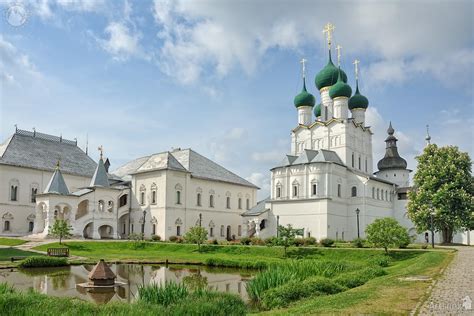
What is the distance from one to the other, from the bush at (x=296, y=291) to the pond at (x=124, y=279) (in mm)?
1858

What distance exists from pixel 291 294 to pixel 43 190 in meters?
39.9

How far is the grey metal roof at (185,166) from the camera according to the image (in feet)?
153

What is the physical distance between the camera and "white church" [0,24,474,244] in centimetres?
4425

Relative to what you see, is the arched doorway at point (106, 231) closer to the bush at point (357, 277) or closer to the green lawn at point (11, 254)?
the green lawn at point (11, 254)

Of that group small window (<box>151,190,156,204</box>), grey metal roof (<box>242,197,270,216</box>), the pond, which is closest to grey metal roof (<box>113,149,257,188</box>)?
small window (<box>151,190,156,204</box>)

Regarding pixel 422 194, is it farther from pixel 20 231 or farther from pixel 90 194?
pixel 20 231

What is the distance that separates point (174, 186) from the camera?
149ft

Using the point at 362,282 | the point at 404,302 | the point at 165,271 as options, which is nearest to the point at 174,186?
the point at 165,271

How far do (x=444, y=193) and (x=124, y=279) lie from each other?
91.6 feet

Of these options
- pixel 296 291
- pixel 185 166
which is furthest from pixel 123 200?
pixel 296 291

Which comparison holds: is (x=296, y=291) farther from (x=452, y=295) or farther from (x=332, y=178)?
(x=332, y=178)

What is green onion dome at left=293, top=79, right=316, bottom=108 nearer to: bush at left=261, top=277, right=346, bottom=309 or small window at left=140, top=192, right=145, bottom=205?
small window at left=140, top=192, right=145, bottom=205

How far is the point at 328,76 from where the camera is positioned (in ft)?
177

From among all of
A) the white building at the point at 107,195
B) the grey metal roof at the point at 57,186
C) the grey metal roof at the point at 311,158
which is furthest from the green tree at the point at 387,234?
the grey metal roof at the point at 57,186
